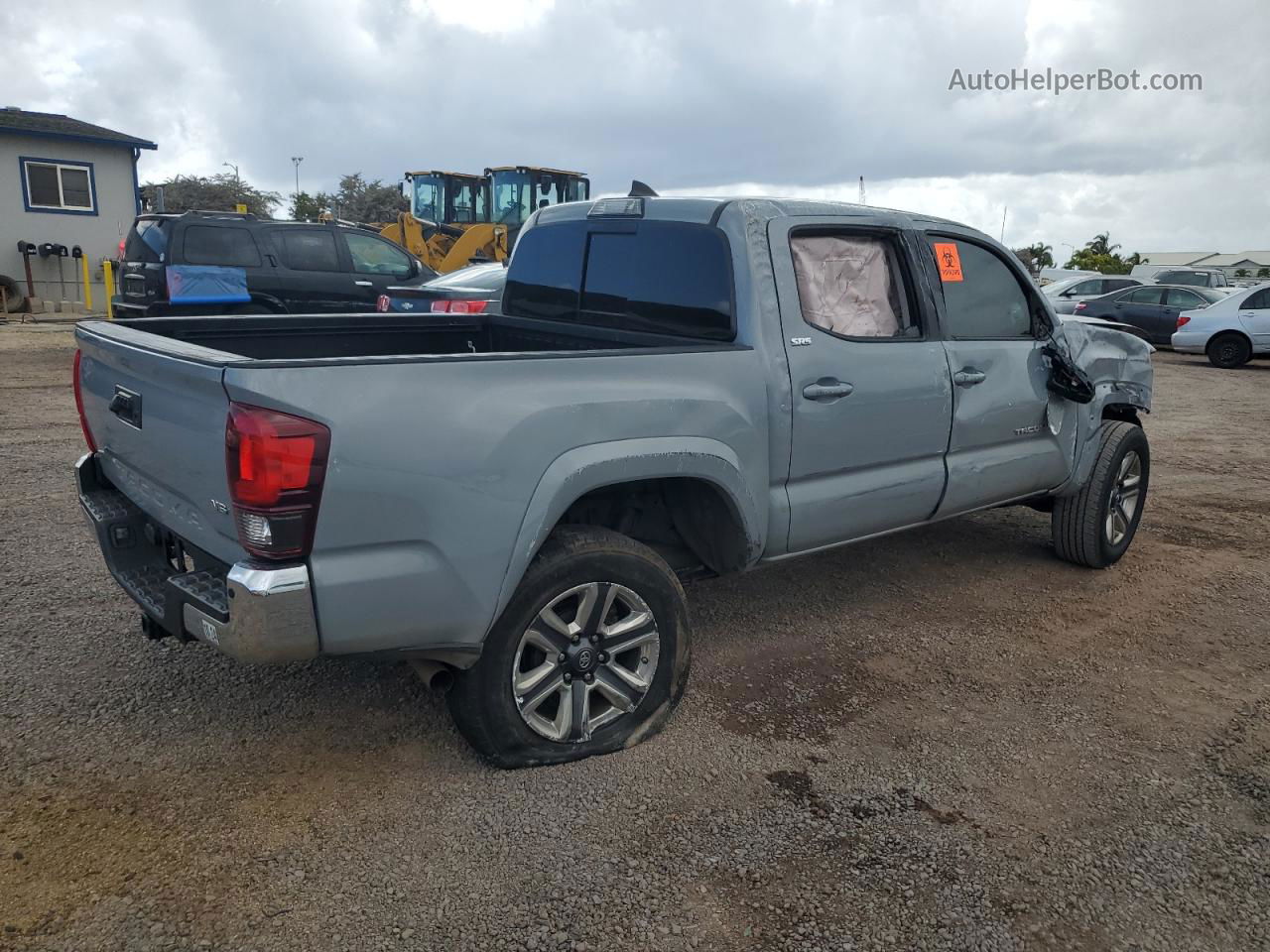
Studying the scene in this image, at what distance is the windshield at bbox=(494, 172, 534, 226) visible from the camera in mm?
21547

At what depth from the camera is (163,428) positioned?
298cm

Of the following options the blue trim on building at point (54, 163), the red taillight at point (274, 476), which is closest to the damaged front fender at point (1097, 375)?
the red taillight at point (274, 476)

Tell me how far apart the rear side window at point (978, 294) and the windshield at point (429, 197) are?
1968cm

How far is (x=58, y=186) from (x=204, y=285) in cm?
1467

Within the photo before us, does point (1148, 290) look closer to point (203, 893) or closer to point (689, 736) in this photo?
point (689, 736)

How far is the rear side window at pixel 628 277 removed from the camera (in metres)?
3.79

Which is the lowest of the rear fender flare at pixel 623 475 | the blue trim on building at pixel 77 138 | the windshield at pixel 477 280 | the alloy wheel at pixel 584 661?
the alloy wheel at pixel 584 661

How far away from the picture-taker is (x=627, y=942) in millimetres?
2494

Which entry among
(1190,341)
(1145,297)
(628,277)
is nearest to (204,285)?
(628,277)

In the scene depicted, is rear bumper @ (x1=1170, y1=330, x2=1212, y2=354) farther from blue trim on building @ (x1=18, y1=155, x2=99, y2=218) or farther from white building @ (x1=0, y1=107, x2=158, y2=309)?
blue trim on building @ (x1=18, y1=155, x2=99, y2=218)

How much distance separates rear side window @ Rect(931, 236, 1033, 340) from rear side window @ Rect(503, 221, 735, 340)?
1.26 m

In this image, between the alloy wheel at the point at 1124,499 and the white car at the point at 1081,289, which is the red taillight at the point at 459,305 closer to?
the alloy wheel at the point at 1124,499

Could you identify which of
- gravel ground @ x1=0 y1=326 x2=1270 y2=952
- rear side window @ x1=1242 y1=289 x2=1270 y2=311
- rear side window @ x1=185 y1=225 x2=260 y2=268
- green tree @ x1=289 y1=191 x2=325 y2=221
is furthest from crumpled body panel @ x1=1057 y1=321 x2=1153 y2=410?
green tree @ x1=289 y1=191 x2=325 y2=221

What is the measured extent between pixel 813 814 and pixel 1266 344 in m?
17.8
